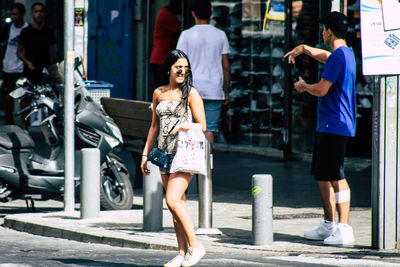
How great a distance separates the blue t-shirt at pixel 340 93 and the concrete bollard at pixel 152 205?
65.0 inches

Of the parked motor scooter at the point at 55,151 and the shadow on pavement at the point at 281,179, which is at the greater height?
the parked motor scooter at the point at 55,151

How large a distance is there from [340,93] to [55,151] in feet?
11.3

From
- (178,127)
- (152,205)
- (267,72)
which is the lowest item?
(152,205)

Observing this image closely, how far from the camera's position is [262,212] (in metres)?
7.79

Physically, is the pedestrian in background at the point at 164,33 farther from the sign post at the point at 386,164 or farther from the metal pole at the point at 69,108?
the sign post at the point at 386,164

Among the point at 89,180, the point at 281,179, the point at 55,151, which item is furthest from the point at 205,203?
the point at 281,179

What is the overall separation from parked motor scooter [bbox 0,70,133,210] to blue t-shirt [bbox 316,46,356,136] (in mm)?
2818

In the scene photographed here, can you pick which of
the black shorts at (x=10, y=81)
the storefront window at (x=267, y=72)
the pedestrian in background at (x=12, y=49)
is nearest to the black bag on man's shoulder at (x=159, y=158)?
the storefront window at (x=267, y=72)

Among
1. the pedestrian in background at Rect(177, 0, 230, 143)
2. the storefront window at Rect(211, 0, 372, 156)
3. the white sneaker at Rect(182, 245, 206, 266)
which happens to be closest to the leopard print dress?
the white sneaker at Rect(182, 245, 206, 266)

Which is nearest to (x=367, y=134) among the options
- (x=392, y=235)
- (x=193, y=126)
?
(x=392, y=235)

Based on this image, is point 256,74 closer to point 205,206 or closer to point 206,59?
point 206,59

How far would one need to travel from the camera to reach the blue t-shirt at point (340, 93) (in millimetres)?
7840

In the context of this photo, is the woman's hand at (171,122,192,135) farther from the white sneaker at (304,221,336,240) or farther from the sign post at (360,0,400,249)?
the white sneaker at (304,221,336,240)

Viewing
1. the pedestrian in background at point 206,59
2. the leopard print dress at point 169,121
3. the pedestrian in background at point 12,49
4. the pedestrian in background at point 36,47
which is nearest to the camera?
the leopard print dress at point 169,121
